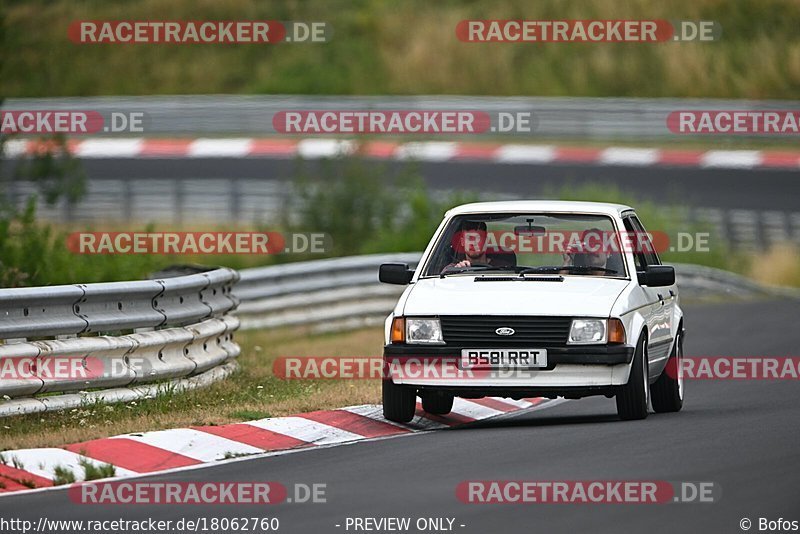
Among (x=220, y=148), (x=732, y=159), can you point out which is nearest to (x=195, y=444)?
(x=220, y=148)

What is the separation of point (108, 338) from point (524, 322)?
9.80ft

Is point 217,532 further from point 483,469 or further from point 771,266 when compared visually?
point 771,266

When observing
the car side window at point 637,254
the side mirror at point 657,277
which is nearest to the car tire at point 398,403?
the side mirror at point 657,277

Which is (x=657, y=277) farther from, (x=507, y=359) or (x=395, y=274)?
(x=395, y=274)

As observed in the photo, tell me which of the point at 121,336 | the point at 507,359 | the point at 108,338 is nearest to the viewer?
the point at 507,359

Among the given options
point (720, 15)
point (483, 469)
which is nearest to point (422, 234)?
point (483, 469)

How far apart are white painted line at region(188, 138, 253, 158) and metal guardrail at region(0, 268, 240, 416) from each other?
2243cm

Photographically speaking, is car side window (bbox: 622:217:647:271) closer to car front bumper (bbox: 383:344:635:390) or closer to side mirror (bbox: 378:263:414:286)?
car front bumper (bbox: 383:344:635:390)

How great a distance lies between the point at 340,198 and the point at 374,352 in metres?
7.13

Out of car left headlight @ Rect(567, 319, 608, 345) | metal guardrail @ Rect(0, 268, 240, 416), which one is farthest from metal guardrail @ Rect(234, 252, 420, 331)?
car left headlight @ Rect(567, 319, 608, 345)

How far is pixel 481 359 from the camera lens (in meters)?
11.6

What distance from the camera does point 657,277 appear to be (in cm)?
1256

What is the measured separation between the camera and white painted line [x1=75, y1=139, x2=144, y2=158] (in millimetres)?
36938

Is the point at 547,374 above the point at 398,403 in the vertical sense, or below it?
above
